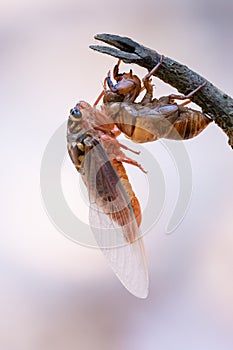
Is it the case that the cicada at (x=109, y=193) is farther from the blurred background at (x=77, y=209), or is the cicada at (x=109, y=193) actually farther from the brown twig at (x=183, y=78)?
the blurred background at (x=77, y=209)

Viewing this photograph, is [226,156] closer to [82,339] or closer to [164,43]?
[164,43]

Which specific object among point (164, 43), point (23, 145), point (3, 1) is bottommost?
point (23, 145)

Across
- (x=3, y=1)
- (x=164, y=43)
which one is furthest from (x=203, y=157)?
(x=3, y=1)

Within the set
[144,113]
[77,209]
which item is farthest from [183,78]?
[77,209]

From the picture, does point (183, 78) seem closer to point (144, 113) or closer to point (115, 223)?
point (144, 113)

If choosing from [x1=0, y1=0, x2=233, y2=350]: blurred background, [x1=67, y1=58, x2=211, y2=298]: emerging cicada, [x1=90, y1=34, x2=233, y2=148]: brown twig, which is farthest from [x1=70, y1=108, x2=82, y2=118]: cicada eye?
[x1=0, y1=0, x2=233, y2=350]: blurred background

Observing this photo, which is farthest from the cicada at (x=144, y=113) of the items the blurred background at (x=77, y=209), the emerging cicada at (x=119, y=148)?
the blurred background at (x=77, y=209)
